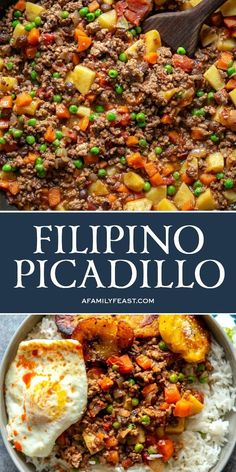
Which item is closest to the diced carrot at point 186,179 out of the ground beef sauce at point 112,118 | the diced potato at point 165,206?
the ground beef sauce at point 112,118

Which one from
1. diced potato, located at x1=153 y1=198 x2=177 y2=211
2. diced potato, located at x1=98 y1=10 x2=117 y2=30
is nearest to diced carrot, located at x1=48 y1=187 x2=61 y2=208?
diced potato, located at x1=153 y1=198 x2=177 y2=211

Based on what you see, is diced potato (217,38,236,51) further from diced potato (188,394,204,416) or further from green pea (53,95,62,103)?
diced potato (188,394,204,416)

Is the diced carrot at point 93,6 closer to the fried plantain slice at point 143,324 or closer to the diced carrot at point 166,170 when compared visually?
the diced carrot at point 166,170

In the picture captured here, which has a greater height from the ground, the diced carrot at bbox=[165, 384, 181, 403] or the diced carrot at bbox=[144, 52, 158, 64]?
the diced carrot at bbox=[144, 52, 158, 64]

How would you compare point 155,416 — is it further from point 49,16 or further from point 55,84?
point 49,16

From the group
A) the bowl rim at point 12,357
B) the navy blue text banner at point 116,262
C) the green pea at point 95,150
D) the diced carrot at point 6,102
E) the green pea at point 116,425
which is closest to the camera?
the navy blue text banner at point 116,262

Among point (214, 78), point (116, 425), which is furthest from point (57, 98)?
point (116, 425)
